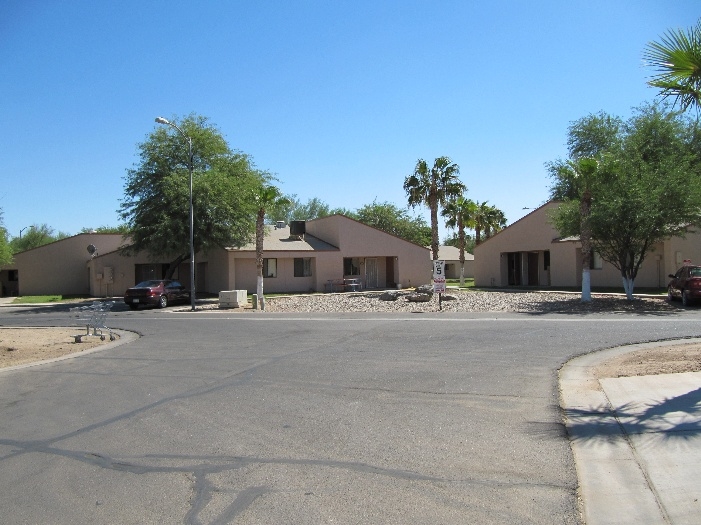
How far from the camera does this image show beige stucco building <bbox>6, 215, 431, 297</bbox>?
40.1 meters

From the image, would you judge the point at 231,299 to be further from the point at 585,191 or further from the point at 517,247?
the point at 517,247

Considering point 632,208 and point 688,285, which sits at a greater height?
point 632,208

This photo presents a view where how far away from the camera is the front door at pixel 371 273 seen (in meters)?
43.4

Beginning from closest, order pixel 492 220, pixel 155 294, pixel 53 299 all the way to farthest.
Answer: pixel 155 294, pixel 53 299, pixel 492 220

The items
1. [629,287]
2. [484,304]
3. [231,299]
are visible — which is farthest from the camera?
[231,299]

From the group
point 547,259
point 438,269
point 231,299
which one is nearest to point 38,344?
point 231,299

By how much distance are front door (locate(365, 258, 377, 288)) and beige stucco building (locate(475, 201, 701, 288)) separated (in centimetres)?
732

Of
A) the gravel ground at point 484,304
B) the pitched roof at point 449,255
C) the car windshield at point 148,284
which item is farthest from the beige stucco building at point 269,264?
the pitched roof at point 449,255

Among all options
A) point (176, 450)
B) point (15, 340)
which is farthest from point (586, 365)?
point (15, 340)

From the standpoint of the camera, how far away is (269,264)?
1582 inches

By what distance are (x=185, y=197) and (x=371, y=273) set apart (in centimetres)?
1476

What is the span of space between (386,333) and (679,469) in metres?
11.6

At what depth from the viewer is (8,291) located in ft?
170

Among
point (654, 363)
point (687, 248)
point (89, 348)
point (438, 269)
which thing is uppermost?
point (687, 248)
